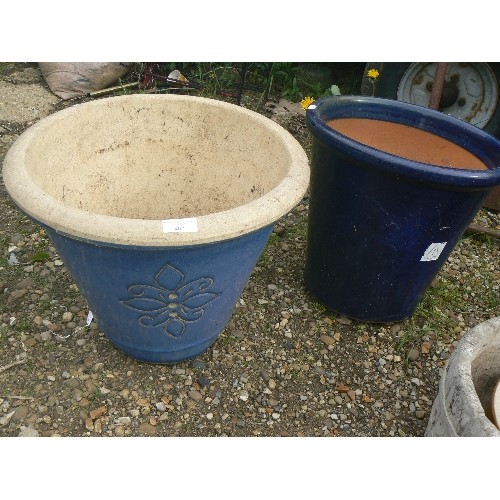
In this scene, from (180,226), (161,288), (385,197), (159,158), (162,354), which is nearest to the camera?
(180,226)

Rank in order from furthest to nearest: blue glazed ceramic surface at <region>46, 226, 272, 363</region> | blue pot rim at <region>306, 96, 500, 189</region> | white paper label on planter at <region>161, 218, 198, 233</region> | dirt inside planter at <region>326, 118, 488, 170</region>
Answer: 1. dirt inside planter at <region>326, 118, 488, 170</region>
2. blue pot rim at <region>306, 96, 500, 189</region>
3. blue glazed ceramic surface at <region>46, 226, 272, 363</region>
4. white paper label on planter at <region>161, 218, 198, 233</region>

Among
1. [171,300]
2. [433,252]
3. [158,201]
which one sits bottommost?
[158,201]

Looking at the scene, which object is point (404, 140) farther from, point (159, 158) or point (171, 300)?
point (171, 300)

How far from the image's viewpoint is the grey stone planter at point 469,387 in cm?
135

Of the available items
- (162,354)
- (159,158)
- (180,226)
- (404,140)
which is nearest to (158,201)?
(159,158)

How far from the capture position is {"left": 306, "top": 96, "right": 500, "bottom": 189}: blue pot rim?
167 cm

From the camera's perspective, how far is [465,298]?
8.02 feet

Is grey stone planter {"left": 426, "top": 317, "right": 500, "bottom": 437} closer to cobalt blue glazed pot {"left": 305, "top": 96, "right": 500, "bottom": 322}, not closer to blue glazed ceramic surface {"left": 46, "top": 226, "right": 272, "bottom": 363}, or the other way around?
cobalt blue glazed pot {"left": 305, "top": 96, "right": 500, "bottom": 322}

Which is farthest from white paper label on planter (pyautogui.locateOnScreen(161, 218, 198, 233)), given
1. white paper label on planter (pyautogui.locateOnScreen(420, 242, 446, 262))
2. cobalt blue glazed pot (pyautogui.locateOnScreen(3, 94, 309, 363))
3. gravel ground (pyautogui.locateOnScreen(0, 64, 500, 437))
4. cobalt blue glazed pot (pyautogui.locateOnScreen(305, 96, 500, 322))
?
white paper label on planter (pyautogui.locateOnScreen(420, 242, 446, 262))

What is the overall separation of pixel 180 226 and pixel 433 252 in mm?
1050

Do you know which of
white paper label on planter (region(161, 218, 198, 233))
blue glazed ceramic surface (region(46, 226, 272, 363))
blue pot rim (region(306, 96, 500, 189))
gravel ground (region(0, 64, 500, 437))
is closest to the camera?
white paper label on planter (region(161, 218, 198, 233))

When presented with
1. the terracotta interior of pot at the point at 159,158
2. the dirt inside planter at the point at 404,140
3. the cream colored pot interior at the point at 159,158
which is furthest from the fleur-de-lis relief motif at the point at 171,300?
the dirt inside planter at the point at 404,140

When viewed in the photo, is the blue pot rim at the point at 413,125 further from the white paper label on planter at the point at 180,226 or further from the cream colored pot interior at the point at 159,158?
the white paper label on planter at the point at 180,226

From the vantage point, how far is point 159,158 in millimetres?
2129
